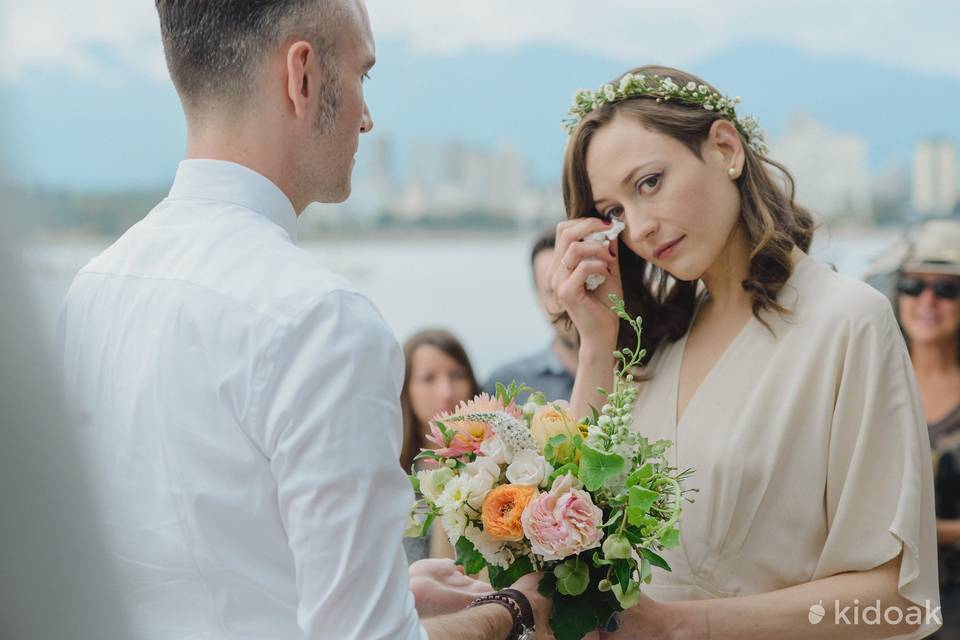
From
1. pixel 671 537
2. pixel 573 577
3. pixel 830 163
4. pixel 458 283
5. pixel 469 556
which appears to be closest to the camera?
pixel 671 537

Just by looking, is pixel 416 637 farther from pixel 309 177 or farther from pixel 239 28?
pixel 239 28

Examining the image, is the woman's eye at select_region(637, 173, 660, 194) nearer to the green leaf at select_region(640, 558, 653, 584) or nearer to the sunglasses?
the green leaf at select_region(640, 558, 653, 584)

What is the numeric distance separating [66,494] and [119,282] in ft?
3.23

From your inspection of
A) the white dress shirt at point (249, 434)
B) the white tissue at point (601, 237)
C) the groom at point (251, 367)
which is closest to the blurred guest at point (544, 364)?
the white tissue at point (601, 237)

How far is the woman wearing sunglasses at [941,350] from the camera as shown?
3.50 m

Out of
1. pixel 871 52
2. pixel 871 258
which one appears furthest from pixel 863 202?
pixel 871 258

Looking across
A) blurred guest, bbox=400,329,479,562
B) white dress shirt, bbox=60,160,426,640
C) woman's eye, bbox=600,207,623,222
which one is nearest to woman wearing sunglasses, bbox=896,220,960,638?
blurred guest, bbox=400,329,479,562

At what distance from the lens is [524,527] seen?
73.9 inches

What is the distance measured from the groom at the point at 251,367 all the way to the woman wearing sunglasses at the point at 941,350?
2.53 m

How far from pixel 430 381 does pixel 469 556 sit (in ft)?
6.69

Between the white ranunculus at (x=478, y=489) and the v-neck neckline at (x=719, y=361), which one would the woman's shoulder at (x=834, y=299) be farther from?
the white ranunculus at (x=478, y=489)

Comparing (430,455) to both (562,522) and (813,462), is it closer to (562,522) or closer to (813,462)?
(562,522)

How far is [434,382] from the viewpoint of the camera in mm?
4035

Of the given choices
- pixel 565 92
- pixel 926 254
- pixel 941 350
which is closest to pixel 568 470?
pixel 941 350
